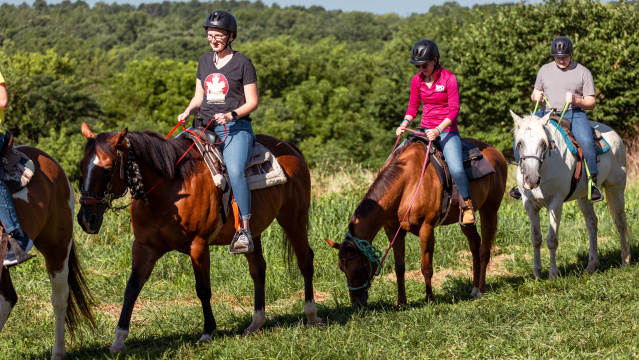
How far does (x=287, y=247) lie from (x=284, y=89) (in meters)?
63.0

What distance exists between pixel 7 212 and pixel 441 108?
4.28 meters

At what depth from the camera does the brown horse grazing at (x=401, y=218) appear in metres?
5.89

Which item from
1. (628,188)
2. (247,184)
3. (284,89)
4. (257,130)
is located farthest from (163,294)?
(284,89)

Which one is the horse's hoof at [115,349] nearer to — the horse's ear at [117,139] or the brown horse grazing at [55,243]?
the brown horse grazing at [55,243]

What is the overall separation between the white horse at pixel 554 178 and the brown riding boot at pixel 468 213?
82cm

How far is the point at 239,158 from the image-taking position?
5.29m

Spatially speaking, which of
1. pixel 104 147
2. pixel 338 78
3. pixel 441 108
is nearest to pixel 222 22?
pixel 104 147

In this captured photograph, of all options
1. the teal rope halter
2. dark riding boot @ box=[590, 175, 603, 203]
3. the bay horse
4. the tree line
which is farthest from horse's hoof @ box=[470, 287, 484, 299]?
the tree line

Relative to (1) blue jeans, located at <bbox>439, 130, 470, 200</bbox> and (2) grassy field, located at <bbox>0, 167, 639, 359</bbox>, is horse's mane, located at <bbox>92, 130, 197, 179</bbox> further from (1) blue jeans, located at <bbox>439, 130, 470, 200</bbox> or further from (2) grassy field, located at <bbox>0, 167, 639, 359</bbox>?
(1) blue jeans, located at <bbox>439, 130, 470, 200</bbox>

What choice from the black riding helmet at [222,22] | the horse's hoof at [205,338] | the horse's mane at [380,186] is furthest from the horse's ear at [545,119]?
the horse's hoof at [205,338]

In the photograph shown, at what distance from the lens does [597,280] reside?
6645 millimetres

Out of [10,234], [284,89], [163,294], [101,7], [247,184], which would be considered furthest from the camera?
[101,7]

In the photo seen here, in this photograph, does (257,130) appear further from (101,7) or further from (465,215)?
(101,7)

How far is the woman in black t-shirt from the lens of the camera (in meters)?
5.24
